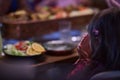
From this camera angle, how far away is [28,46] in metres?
2.27

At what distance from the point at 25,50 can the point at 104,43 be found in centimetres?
68

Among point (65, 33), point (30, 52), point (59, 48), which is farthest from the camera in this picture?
point (65, 33)

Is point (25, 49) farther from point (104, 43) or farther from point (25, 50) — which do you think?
point (104, 43)

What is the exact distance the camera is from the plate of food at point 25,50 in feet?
7.12

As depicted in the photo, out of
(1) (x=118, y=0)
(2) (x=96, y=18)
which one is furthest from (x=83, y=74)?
(1) (x=118, y=0)

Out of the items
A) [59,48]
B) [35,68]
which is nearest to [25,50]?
[35,68]

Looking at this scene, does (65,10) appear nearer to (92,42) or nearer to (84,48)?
(84,48)

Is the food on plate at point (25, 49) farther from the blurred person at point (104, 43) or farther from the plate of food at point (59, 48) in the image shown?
the blurred person at point (104, 43)

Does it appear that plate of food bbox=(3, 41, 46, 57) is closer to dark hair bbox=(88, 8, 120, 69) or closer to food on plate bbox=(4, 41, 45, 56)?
food on plate bbox=(4, 41, 45, 56)

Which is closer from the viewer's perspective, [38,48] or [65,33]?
[38,48]

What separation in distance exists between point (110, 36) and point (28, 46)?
728 millimetres

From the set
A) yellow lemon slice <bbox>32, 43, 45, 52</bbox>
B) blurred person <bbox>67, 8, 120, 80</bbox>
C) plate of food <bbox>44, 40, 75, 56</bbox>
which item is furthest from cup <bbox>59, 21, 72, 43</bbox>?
blurred person <bbox>67, 8, 120, 80</bbox>

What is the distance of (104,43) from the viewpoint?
5.71ft

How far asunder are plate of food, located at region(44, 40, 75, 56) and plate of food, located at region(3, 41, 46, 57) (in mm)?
83
